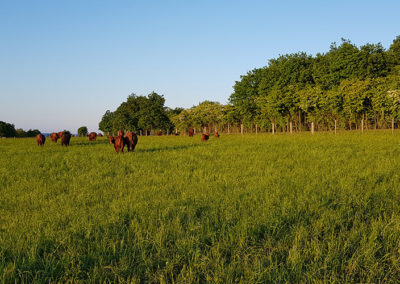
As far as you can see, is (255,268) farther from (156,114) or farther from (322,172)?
(156,114)

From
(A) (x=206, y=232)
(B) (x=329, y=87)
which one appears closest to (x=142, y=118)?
(B) (x=329, y=87)

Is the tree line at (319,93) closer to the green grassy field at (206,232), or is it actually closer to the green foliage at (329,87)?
the green foliage at (329,87)

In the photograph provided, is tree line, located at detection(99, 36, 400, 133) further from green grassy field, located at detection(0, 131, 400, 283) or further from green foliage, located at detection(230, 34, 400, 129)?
green grassy field, located at detection(0, 131, 400, 283)

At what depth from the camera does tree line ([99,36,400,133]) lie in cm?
3584

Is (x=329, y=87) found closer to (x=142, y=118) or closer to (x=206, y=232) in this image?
(x=142, y=118)

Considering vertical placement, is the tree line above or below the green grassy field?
above

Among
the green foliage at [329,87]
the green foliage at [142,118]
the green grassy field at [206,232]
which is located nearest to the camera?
the green grassy field at [206,232]

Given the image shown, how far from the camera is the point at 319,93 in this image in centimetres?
4141

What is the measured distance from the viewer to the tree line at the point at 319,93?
118 feet

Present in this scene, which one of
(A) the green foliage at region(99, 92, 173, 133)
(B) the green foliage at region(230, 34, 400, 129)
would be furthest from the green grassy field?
(A) the green foliage at region(99, 92, 173, 133)

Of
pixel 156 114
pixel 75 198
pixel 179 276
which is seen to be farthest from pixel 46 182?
pixel 156 114

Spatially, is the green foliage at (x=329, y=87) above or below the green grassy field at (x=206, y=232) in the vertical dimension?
above

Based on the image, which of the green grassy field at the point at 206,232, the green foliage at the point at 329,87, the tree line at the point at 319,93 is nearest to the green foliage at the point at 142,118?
the tree line at the point at 319,93

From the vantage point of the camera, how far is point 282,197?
18.0 ft
